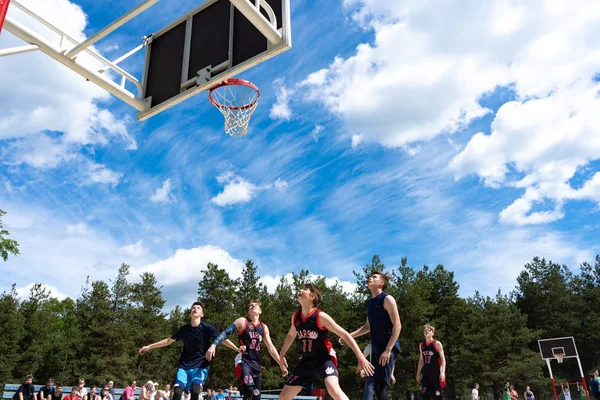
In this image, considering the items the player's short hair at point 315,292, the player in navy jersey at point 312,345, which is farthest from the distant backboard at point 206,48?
the player in navy jersey at point 312,345

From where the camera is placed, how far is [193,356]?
8648 millimetres

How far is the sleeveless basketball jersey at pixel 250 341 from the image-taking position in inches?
336

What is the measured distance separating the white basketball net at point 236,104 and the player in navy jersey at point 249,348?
4075 millimetres

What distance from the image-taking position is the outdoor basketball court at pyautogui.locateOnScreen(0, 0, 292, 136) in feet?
22.5

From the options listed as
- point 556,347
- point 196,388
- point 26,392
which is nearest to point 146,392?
point 26,392

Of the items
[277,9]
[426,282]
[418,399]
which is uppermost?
[426,282]

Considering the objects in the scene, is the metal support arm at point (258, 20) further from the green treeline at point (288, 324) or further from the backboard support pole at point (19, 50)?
the green treeline at point (288, 324)

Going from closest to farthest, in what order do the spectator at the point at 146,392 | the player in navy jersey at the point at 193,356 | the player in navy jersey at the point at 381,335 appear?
the player in navy jersey at the point at 381,335, the player in navy jersey at the point at 193,356, the spectator at the point at 146,392

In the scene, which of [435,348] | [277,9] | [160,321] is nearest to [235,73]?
[277,9]

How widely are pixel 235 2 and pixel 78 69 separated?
3.48m

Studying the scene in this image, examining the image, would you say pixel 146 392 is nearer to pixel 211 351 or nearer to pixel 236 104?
pixel 211 351

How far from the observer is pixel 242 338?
28.3ft

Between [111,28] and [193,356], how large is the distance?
238 inches

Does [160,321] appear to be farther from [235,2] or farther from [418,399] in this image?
[235,2]
